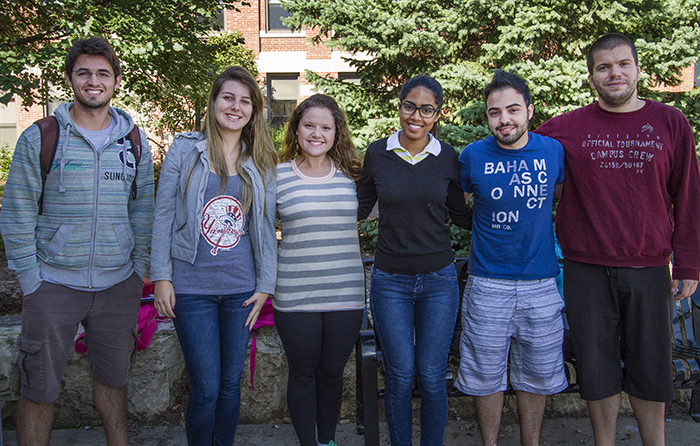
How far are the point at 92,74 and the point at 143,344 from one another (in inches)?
62.8

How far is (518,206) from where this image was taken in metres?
2.49

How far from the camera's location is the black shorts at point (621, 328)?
2.46 meters

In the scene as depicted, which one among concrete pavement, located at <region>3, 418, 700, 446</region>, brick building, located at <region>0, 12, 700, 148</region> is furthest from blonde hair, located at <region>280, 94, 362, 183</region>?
brick building, located at <region>0, 12, 700, 148</region>

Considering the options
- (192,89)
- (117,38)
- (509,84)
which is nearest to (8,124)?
(192,89)

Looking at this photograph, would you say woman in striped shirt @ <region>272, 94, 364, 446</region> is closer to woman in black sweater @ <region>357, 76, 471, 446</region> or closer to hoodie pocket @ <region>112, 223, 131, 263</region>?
woman in black sweater @ <region>357, 76, 471, 446</region>

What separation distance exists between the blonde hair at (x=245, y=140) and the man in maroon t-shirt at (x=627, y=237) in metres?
1.56

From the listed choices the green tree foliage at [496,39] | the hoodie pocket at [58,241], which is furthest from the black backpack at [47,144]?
the green tree foliage at [496,39]

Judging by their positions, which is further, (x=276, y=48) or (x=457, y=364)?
(x=276, y=48)

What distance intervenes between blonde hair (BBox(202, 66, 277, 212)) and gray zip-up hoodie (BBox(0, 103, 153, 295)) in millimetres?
459

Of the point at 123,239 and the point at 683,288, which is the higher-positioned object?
the point at 123,239

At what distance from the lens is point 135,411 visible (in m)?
3.17

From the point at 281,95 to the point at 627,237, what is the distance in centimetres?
1421

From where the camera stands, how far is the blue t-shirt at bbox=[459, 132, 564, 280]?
8.18 feet

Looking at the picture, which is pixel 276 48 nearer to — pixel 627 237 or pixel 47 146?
pixel 47 146
